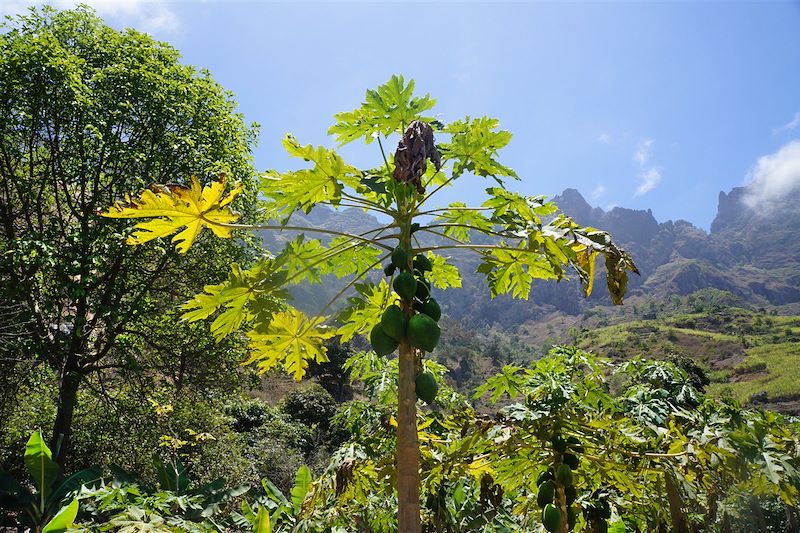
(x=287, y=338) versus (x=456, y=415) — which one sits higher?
(x=287, y=338)

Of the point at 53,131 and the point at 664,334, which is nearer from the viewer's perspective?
the point at 53,131

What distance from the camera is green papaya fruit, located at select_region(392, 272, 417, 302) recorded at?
248 centimetres

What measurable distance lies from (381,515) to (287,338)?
3446 millimetres

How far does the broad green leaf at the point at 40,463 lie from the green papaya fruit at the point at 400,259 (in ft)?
24.9

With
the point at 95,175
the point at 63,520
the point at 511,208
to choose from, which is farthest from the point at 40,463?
the point at 511,208

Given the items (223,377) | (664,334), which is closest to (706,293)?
(664,334)

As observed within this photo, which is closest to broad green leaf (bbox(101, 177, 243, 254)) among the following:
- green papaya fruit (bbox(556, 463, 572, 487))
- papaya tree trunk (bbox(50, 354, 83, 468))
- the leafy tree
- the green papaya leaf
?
green papaya fruit (bbox(556, 463, 572, 487))

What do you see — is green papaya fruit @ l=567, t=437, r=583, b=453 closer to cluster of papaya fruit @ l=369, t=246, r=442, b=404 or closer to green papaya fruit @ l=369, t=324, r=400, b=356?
cluster of papaya fruit @ l=369, t=246, r=442, b=404

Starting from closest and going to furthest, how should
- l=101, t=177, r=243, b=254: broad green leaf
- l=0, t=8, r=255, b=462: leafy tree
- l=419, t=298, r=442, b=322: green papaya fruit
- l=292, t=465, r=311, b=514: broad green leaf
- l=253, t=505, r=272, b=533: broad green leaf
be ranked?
1. l=101, t=177, r=243, b=254: broad green leaf
2. l=419, t=298, r=442, b=322: green papaya fruit
3. l=253, t=505, r=272, b=533: broad green leaf
4. l=292, t=465, r=311, b=514: broad green leaf
5. l=0, t=8, r=255, b=462: leafy tree

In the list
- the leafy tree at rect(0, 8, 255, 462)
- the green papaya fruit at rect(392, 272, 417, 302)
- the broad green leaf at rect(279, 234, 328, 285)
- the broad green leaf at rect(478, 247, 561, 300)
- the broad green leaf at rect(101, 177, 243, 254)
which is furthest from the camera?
the leafy tree at rect(0, 8, 255, 462)

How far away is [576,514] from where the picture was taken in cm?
371

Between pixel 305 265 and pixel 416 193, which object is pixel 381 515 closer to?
pixel 305 265

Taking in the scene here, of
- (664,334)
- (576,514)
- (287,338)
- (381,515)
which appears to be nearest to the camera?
(287,338)

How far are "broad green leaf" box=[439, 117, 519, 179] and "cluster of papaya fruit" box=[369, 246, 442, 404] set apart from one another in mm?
651
